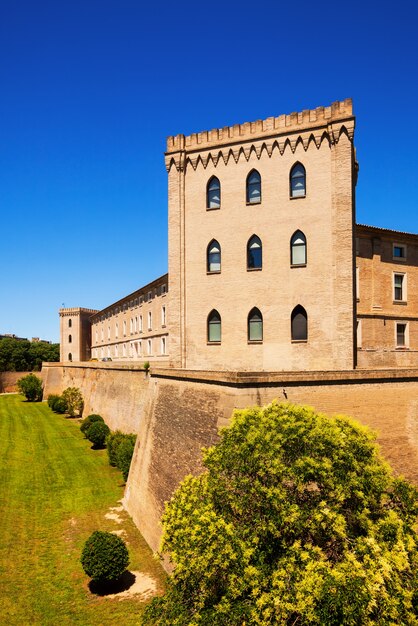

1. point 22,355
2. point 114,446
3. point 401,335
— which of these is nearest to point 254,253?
point 114,446

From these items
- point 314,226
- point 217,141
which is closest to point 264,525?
point 314,226

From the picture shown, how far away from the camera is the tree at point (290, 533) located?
30.3ft

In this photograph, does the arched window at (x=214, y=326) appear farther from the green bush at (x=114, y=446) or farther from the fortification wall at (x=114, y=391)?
the green bush at (x=114, y=446)

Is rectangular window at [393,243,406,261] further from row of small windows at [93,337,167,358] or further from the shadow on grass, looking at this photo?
the shadow on grass

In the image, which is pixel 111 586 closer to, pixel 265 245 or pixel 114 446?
pixel 114 446

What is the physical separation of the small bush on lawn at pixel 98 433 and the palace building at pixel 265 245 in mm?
15335

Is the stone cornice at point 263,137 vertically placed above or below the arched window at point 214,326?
above

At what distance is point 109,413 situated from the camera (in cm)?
4003

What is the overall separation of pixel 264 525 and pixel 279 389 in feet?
20.2

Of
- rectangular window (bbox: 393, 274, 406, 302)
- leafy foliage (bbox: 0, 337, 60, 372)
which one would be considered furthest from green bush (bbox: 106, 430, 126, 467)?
leafy foliage (bbox: 0, 337, 60, 372)

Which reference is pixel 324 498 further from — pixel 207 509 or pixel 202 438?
pixel 202 438

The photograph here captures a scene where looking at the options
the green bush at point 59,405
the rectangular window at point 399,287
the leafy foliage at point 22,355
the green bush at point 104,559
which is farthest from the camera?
the leafy foliage at point 22,355

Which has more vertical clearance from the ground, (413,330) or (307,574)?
(413,330)

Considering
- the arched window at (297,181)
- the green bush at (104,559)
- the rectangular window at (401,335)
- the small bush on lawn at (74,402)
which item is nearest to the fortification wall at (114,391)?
the small bush on lawn at (74,402)
